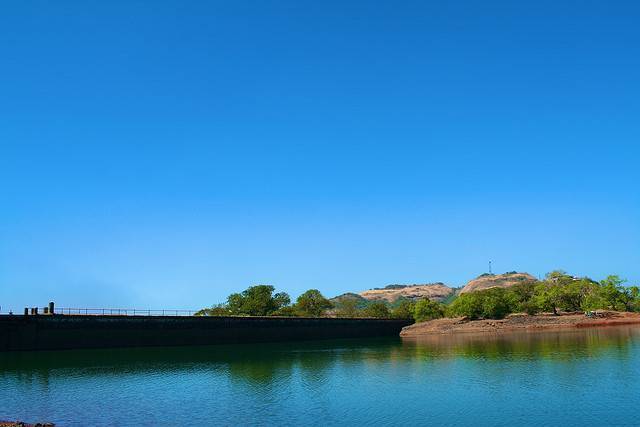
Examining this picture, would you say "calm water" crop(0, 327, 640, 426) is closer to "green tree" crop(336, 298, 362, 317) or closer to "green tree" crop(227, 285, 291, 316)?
"green tree" crop(227, 285, 291, 316)

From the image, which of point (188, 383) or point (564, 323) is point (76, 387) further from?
point (564, 323)

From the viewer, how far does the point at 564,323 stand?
12456 cm

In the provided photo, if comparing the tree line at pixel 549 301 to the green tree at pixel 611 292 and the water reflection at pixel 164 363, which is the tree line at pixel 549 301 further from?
the water reflection at pixel 164 363

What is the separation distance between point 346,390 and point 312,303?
4900 inches

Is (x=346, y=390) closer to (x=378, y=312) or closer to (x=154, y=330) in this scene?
(x=154, y=330)

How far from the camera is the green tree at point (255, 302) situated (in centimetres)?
15588

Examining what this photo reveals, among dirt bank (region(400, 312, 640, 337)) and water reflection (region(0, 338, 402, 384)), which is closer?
water reflection (region(0, 338, 402, 384))

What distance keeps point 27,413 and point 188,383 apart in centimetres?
1700

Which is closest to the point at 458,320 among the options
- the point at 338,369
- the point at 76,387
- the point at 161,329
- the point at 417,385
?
the point at 161,329

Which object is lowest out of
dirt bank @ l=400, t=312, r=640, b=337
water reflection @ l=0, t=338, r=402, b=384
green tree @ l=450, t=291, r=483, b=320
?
dirt bank @ l=400, t=312, r=640, b=337

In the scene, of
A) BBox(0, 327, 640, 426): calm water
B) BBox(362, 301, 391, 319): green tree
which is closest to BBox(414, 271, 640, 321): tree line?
BBox(362, 301, 391, 319): green tree

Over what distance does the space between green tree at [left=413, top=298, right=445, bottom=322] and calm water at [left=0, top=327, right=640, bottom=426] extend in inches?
3312

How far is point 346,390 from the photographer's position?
4344 cm

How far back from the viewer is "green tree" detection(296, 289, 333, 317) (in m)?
166
